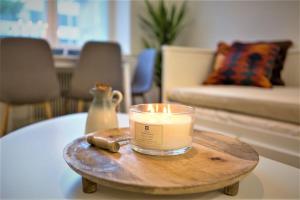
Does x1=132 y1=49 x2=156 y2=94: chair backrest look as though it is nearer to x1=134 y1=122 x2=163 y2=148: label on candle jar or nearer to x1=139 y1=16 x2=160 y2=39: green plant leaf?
x1=139 y1=16 x2=160 y2=39: green plant leaf

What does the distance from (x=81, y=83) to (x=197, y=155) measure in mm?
1793

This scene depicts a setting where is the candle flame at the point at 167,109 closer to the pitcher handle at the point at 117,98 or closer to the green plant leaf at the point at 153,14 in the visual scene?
the pitcher handle at the point at 117,98

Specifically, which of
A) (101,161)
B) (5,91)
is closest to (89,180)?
(101,161)

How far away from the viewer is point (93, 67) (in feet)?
7.25

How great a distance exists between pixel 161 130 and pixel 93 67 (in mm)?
1778

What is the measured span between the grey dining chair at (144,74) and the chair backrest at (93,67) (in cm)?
38

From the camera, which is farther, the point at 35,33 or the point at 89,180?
the point at 35,33

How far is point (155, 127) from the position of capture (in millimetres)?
535

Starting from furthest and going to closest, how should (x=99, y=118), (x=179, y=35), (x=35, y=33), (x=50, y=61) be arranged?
1. (x=179, y=35)
2. (x=35, y=33)
3. (x=50, y=61)
4. (x=99, y=118)

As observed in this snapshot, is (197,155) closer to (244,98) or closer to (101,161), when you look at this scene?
(101,161)

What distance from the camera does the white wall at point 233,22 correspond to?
7.05ft

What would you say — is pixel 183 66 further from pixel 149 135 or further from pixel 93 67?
pixel 149 135

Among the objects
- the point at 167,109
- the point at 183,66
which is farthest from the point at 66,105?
the point at 167,109

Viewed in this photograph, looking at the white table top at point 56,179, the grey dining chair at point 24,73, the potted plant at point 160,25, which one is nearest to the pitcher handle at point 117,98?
the white table top at point 56,179
